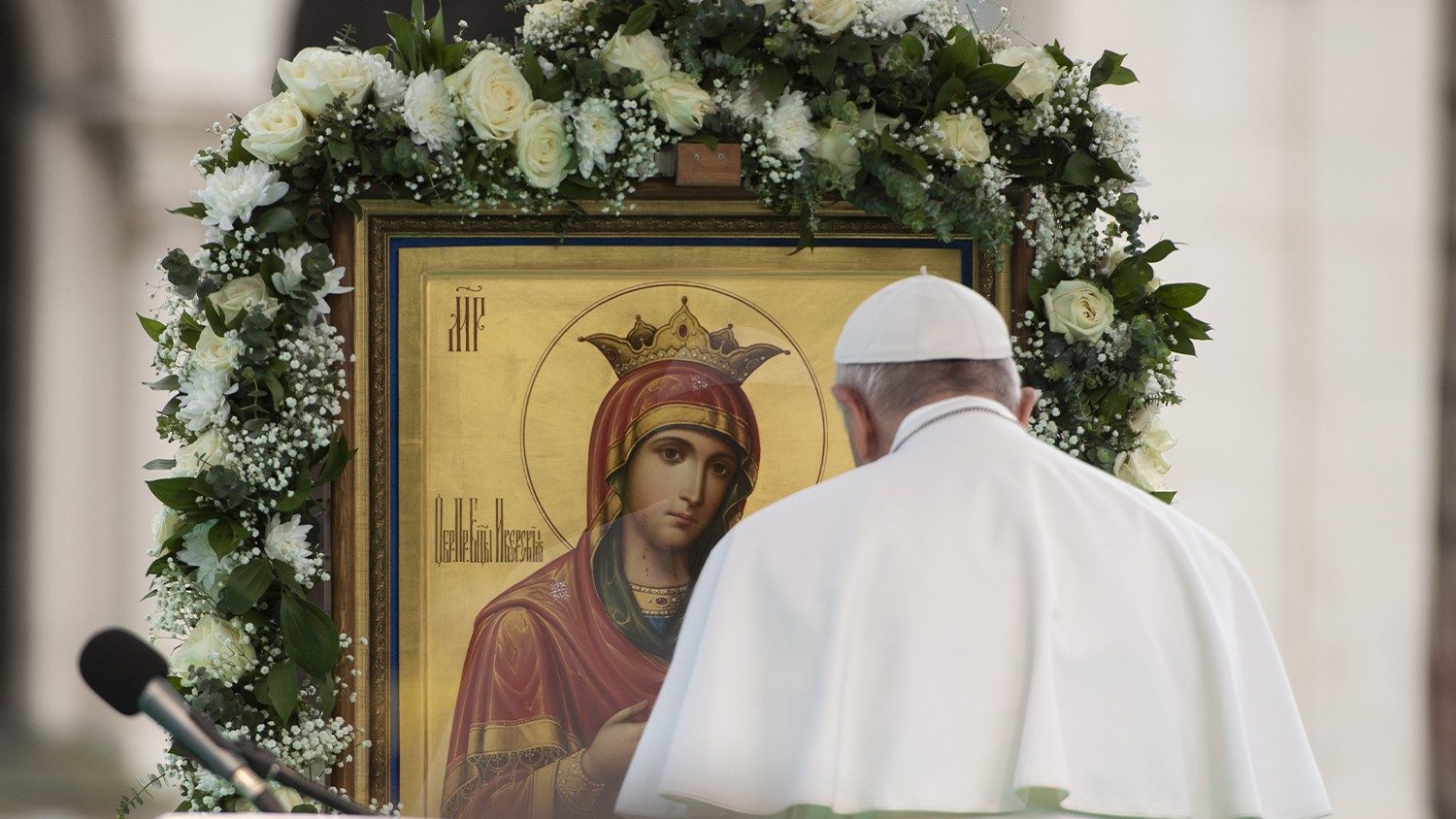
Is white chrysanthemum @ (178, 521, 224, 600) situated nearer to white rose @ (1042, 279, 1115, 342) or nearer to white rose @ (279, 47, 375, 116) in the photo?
white rose @ (279, 47, 375, 116)

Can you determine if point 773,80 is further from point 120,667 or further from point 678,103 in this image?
point 120,667

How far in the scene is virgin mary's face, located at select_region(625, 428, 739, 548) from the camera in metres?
3.17

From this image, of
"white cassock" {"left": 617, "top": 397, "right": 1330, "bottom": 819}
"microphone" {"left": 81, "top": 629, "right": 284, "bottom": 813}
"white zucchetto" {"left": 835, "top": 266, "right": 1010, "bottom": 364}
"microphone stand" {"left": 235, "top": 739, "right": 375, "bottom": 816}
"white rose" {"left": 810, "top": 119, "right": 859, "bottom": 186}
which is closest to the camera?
"microphone" {"left": 81, "top": 629, "right": 284, "bottom": 813}

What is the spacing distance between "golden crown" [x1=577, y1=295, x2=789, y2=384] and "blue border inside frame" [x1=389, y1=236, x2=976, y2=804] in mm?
174

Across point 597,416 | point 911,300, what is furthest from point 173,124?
point 911,300

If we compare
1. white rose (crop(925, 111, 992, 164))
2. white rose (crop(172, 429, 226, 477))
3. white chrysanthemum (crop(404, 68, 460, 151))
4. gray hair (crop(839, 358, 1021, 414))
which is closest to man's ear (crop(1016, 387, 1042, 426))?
gray hair (crop(839, 358, 1021, 414))

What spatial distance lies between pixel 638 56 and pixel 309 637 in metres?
1.42

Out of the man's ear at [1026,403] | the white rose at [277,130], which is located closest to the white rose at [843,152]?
the man's ear at [1026,403]

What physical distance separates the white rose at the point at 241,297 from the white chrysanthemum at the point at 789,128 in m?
1.13

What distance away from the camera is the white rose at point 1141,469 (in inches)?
126

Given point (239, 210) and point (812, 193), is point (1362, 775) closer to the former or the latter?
point (812, 193)

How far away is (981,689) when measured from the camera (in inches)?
96.0

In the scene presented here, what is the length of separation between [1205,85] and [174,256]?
11.9ft

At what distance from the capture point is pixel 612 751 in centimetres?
310
